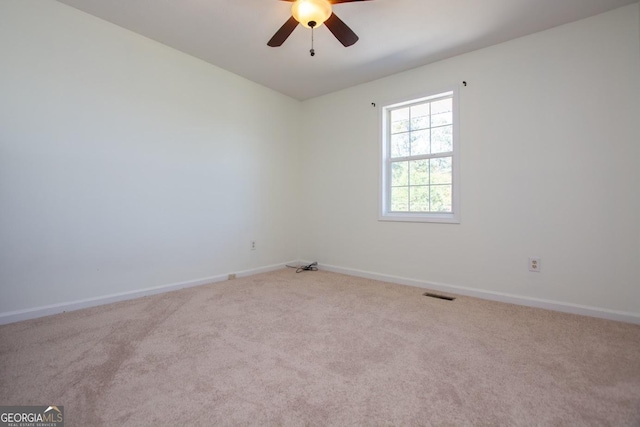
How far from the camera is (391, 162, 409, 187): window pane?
11.2 ft

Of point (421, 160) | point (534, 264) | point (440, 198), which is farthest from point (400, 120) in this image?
point (534, 264)

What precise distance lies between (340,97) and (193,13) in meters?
2.04

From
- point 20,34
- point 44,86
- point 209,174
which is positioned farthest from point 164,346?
point 20,34

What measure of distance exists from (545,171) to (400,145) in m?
1.47

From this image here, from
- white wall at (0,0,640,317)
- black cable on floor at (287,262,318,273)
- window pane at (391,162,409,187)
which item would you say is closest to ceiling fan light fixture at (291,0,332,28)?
white wall at (0,0,640,317)

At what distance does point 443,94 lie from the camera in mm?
3086

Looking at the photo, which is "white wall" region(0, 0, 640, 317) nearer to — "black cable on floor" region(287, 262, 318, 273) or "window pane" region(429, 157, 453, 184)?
"window pane" region(429, 157, 453, 184)

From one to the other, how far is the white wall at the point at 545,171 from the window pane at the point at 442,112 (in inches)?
7.1

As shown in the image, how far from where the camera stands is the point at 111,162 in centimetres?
257

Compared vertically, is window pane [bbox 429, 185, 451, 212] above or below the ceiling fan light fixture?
below

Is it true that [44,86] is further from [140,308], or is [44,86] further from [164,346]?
[164,346]

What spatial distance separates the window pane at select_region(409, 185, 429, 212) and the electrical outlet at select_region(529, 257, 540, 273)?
1.08 metres

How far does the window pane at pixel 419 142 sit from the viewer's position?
326cm
